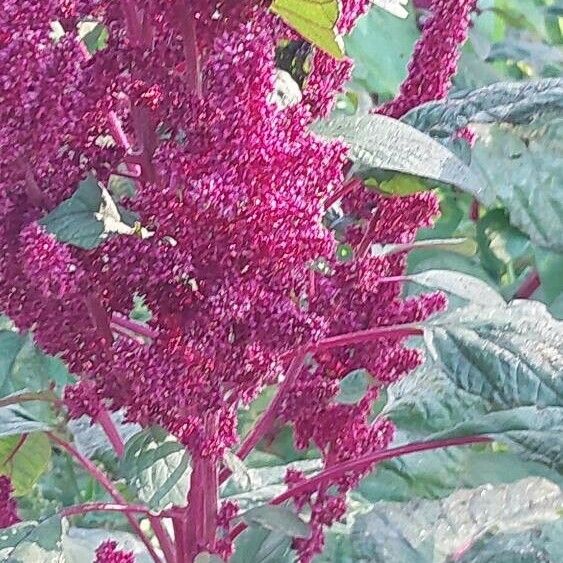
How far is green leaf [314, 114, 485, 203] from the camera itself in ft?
2.18

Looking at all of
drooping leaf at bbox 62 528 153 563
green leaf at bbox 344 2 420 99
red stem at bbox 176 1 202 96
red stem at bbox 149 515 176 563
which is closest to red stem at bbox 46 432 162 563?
red stem at bbox 149 515 176 563

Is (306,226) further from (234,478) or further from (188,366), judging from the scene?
(234,478)

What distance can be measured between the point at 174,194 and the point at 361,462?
27cm

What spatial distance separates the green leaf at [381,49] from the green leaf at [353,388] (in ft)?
2.09

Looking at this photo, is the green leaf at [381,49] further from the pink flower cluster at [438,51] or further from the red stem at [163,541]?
the red stem at [163,541]

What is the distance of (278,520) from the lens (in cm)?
75

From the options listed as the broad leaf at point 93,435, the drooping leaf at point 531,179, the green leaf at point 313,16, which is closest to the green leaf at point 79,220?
the green leaf at point 313,16

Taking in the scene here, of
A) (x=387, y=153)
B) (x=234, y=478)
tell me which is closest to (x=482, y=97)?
(x=387, y=153)

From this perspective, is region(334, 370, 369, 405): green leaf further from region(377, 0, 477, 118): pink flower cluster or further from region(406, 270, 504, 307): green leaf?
region(377, 0, 477, 118): pink flower cluster

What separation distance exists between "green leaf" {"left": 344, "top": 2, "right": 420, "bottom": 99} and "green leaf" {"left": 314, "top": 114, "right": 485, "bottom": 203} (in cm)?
68

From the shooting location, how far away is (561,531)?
2.60 ft

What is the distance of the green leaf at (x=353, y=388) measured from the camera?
0.81 m

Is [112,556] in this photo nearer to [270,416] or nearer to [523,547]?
[270,416]

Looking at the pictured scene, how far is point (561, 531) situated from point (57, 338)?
40 centimetres
